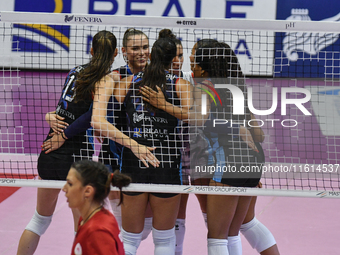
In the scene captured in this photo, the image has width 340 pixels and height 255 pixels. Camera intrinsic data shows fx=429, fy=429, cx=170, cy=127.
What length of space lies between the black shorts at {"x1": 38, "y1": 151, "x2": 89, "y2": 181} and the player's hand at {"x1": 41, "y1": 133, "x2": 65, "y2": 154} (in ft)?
0.14

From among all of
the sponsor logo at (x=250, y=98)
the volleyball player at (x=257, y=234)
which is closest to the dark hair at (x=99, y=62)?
the sponsor logo at (x=250, y=98)

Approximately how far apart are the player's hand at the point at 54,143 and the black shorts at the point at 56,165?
4 centimetres

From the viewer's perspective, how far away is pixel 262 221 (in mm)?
5180

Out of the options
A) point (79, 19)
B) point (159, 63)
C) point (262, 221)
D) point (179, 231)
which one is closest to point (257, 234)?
point (179, 231)

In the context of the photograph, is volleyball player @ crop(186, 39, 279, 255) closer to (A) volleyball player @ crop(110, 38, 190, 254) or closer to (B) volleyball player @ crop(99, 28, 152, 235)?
(A) volleyball player @ crop(110, 38, 190, 254)

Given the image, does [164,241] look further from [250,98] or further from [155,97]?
[250,98]

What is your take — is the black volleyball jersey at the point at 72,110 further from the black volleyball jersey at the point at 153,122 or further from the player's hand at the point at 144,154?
Result: the player's hand at the point at 144,154

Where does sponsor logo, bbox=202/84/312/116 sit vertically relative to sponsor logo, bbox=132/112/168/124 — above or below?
above

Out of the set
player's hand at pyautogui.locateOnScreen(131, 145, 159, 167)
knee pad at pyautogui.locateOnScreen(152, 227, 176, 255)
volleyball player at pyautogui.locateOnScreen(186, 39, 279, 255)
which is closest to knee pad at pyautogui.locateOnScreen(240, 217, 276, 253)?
volleyball player at pyautogui.locateOnScreen(186, 39, 279, 255)

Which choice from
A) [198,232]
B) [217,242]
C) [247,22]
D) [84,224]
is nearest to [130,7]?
[198,232]

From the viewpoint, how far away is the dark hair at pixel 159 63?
2986 mm

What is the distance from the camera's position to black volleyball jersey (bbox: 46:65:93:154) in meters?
3.24

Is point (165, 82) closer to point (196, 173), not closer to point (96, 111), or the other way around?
point (96, 111)

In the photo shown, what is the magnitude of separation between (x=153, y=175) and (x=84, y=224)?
42.4 inches
